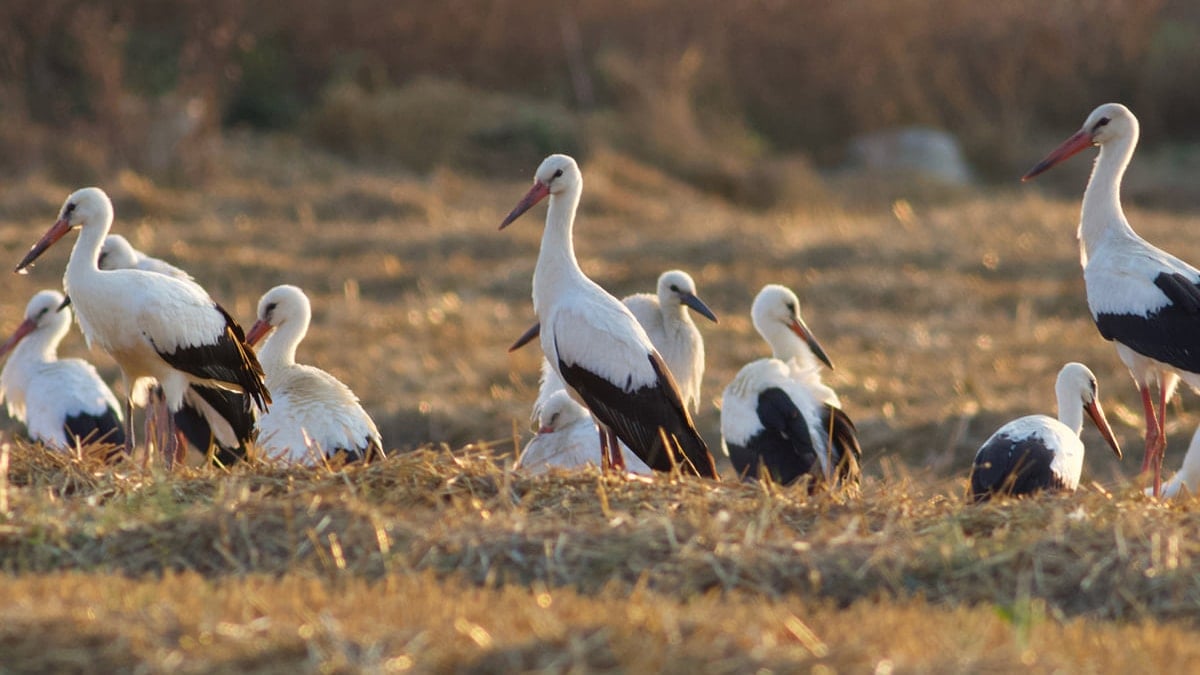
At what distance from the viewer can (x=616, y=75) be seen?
62.4 feet

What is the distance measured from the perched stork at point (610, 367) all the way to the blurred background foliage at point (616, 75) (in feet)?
33.3

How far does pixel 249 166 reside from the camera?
1564 centimetres

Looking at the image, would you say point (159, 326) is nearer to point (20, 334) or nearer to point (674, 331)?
point (20, 334)

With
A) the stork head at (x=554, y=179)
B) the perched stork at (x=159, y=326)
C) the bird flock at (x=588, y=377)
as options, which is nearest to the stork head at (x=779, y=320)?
the bird flock at (x=588, y=377)

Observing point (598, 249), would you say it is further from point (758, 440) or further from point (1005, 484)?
point (1005, 484)

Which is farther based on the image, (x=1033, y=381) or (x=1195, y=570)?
(x=1033, y=381)

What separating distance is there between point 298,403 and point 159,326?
21.6 inches

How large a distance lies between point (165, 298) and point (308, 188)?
29.9 ft

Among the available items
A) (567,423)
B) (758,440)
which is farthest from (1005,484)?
(567,423)

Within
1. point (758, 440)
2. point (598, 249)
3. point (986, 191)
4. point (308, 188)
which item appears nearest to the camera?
point (758, 440)

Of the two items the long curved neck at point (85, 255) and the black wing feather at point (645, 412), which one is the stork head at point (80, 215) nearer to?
the long curved neck at point (85, 255)

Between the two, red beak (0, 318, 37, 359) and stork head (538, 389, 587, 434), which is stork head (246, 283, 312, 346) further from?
red beak (0, 318, 37, 359)

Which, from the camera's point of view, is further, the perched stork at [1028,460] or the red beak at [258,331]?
the red beak at [258,331]

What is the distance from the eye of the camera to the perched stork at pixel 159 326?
5840mm
